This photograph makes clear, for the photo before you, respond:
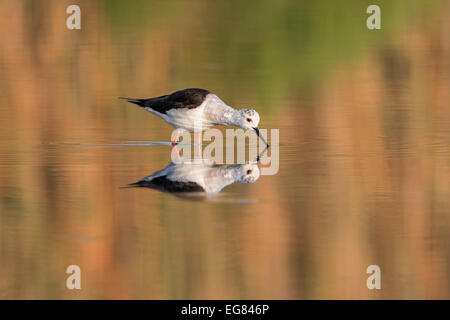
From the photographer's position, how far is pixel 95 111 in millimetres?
13195

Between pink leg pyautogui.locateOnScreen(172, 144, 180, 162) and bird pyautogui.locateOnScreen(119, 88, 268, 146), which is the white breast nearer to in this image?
bird pyautogui.locateOnScreen(119, 88, 268, 146)

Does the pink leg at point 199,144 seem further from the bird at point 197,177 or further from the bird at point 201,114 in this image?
the bird at point 197,177

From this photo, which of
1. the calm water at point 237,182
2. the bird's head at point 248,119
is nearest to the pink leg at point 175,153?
the calm water at point 237,182

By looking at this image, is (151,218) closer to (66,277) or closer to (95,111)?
(66,277)

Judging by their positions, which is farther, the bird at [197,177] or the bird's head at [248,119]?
the bird's head at [248,119]

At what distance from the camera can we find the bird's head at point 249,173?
9.30 metres

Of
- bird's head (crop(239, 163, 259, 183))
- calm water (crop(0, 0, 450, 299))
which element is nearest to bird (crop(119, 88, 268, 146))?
calm water (crop(0, 0, 450, 299))

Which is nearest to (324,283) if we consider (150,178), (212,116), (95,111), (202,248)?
(202,248)

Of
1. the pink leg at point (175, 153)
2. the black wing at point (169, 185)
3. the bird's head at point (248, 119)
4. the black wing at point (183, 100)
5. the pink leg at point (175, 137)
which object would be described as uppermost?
the black wing at point (183, 100)

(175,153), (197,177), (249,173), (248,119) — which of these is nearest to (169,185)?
(197,177)

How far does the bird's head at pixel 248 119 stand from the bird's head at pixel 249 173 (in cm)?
134

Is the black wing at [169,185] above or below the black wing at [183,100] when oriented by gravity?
below

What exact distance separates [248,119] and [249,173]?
1866 mm

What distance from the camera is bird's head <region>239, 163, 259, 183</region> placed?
9302 millimetres
